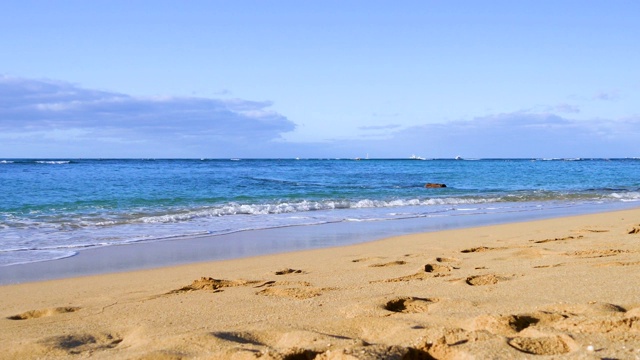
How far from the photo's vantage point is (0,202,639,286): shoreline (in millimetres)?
8203

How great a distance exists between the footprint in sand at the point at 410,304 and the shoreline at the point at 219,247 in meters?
4.51

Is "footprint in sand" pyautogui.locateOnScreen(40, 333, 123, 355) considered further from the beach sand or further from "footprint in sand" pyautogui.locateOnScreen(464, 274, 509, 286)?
"footprint in sand" pyautogui.locateOnScreen(464, 274, 509, 286)

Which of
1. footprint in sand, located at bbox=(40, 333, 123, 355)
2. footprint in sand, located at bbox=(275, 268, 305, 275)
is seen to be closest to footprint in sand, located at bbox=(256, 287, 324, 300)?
footprint in sand, located at bbox=(275, 268, 305, 275)

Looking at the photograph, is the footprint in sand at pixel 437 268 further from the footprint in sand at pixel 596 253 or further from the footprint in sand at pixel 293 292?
the footprint in sand at pixel 596 253

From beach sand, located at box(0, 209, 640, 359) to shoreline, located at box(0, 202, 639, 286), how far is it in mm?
739

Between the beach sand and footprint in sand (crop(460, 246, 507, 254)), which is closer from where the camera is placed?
the beach sand

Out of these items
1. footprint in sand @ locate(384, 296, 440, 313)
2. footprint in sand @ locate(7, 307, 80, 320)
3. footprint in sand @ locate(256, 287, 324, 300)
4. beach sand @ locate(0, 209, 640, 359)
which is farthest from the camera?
footprint in sand @ locate(256, 287, 324, 300)

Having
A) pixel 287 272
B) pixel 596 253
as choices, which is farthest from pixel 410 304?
pixel 596 253

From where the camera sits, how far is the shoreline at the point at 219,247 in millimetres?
8203

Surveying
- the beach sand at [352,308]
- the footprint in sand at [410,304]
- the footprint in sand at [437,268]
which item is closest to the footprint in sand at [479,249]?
the beach sand at [352,308]

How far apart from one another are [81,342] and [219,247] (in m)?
6.18

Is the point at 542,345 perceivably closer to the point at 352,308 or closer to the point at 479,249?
the point at 352,308

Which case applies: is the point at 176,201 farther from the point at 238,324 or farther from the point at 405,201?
the point at 238,324

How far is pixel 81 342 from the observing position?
4125 millimetres
